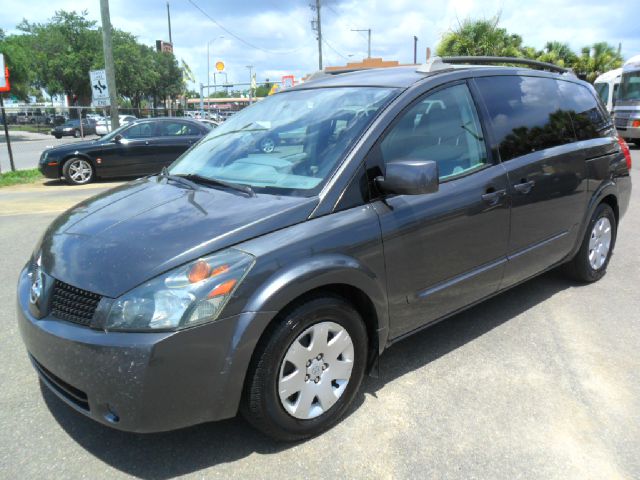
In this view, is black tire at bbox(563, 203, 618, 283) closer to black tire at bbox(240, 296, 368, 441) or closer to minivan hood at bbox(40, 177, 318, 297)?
black tire at bbox(240, 296, 368, 441)

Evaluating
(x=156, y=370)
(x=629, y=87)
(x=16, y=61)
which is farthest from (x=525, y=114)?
(x=16, y=61)

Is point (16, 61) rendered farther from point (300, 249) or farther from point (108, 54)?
point (300, 249)

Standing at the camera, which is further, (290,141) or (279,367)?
(290,141)

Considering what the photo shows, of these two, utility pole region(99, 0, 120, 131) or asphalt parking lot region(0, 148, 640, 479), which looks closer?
asphalt parking lot region(0, 148, 640, 479)

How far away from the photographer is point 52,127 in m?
52.9

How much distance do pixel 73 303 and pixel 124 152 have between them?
35.7ft

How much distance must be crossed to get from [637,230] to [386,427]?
5.72 m

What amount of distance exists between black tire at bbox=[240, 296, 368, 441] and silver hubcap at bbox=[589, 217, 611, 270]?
2972mm

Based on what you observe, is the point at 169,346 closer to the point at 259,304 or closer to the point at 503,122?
the point at 259,304

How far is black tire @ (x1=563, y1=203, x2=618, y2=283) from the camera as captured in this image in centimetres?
461

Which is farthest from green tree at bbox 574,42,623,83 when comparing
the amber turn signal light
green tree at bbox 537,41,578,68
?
the amber turn signal light

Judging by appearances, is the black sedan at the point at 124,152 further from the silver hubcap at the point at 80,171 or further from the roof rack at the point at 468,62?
the roof rack at the point at 468,62

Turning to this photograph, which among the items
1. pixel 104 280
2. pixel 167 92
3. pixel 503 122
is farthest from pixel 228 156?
pixel 167 92

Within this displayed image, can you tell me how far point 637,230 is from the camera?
6.94 meters
